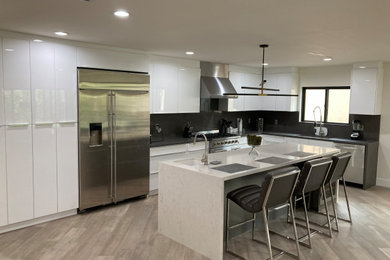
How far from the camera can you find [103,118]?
179 inches

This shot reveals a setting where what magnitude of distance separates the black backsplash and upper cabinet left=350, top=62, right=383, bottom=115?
1.07ft

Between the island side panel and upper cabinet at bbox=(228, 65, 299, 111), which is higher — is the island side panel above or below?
below

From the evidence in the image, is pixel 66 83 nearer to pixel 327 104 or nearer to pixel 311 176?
pixel 311 176

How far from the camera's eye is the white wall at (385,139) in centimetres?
601

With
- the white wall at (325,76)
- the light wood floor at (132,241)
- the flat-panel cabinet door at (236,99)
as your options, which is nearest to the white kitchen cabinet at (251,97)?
the flat-panel cabinet door at (236,99)

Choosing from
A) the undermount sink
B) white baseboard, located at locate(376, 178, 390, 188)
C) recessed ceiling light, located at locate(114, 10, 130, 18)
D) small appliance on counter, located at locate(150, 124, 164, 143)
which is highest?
recessed ceiling light, located at locate(114, 10, 130, 18)

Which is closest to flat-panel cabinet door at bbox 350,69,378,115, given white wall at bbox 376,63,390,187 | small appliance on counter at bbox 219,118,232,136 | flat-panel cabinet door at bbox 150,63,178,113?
white wall at bbox 376,63,390,187

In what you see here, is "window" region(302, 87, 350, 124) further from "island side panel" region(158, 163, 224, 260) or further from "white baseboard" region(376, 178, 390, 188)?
"island side panel" region(158, 163, 224, 260)

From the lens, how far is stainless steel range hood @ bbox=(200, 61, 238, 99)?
6.09 meters

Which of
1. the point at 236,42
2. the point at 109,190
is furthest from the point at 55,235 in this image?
the point at 236,42

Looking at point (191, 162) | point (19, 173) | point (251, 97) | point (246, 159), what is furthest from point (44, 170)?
point (251, 97)

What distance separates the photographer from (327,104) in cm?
685

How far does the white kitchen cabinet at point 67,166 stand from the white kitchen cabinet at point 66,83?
0.15m

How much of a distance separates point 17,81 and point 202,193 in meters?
2.52
